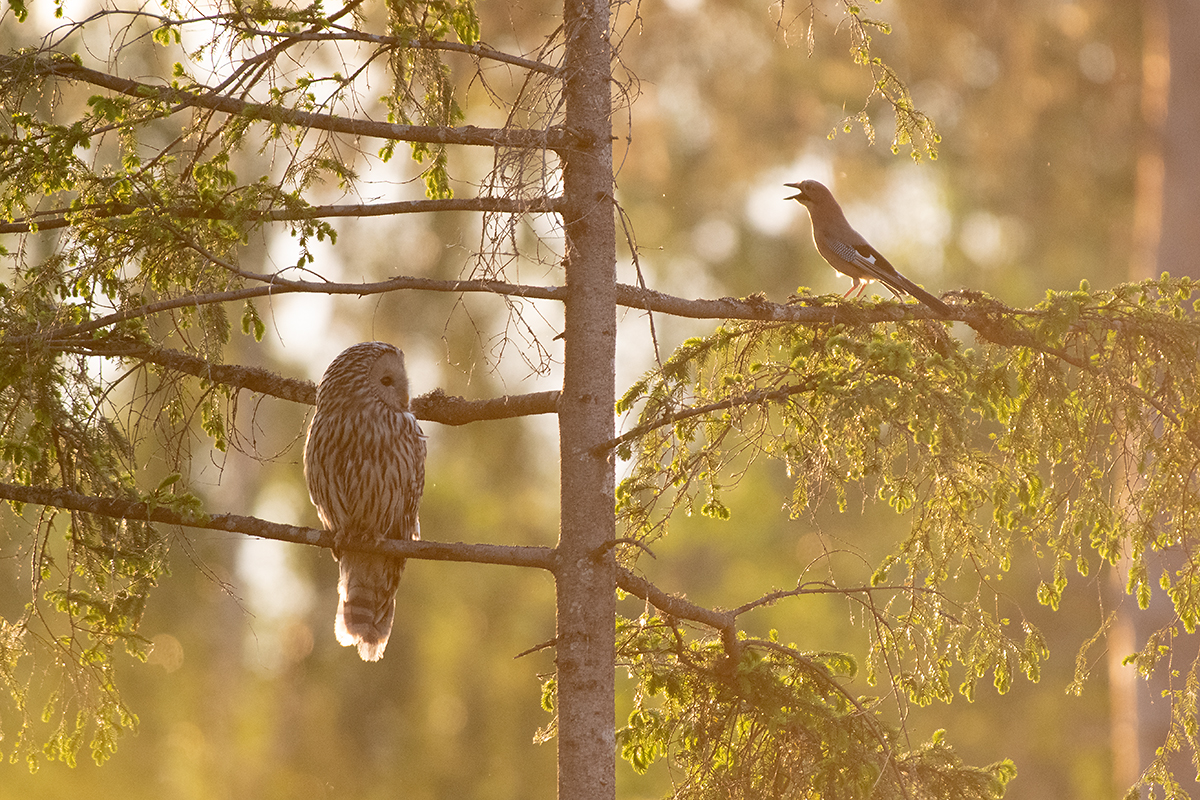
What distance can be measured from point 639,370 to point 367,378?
A: 10.4 m

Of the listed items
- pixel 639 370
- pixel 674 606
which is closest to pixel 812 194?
pixel 674 606

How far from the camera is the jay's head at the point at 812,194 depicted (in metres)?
7.75

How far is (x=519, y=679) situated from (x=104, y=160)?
11946 millimetres

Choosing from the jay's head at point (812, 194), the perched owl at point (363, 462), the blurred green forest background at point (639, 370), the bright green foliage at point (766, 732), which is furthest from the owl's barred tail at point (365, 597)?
the blurred green forest background at point (639, 370)

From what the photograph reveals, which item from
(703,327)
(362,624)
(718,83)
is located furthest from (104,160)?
(362,624)

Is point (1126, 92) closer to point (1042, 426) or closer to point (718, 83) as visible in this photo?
point (718, 83)

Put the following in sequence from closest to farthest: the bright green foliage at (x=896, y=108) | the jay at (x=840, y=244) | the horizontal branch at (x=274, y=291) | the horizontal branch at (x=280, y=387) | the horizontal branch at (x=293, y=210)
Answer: the horizontal branch at (x=274, y=291) → the horizontal branch at (x=293, y=210) → the horizontal branch at (x=280, y=387) → the bright green foliage at (x=896, y=108) → the jay at (x=840, y=244)

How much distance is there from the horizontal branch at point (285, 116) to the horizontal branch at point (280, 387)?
3.19 feet

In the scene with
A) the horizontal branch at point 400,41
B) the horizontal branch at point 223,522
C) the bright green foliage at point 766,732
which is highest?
the horizontal branch at point 400,41

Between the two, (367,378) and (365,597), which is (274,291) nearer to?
(367,378)

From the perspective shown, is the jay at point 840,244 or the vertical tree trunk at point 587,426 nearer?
the vertical tree trunk at point 587,426

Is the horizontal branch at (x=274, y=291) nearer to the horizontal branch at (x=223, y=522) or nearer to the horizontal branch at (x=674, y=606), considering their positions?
the horizontal branch at (x=223, y=522)

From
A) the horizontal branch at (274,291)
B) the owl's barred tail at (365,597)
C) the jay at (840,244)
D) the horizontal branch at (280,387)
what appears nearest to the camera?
the horizontal branch at (274,291)

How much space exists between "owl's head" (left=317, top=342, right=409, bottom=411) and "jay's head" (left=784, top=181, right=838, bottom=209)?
3.21m
